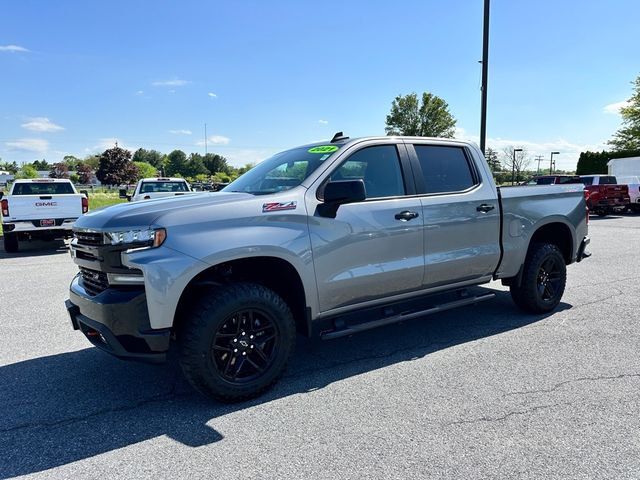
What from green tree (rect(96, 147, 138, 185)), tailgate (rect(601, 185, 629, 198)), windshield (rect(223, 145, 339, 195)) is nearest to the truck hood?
windshield (rect(223, 145, 339, 195))

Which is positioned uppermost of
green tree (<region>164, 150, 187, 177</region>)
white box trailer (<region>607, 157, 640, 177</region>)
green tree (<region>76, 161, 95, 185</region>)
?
green tree (<region>164, 150, 187, 177</region>)

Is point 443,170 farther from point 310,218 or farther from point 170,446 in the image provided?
point 170,446

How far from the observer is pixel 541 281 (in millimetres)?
5465

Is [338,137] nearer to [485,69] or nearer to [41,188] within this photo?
[485,69]

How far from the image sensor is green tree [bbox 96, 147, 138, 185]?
83.9m

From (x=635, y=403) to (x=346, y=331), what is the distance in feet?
6.83

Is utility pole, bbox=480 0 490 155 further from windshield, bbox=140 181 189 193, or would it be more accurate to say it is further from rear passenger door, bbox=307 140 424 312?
windshield, bbox=140 181 189 193

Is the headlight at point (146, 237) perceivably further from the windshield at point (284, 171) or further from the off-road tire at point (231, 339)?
the windshield at point (284, 171)

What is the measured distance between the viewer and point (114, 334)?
3135 millimetres

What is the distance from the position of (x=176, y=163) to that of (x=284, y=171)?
420 feet

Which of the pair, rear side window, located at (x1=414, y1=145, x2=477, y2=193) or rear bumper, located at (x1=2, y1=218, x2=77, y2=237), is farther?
rear bumper, located at (x1=2, y1=218, x2=77, y2=237)

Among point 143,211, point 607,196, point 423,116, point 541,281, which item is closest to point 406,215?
point 143,211

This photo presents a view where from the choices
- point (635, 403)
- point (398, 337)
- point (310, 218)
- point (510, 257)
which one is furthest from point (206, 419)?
point (510, 257)

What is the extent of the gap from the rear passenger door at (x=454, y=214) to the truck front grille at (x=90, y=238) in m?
2.68
